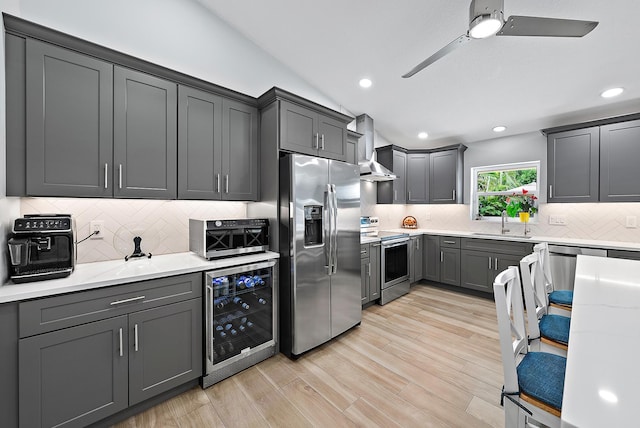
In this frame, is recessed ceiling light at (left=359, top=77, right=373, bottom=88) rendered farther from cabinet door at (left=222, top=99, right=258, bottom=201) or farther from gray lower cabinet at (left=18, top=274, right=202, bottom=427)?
gray lower cabinet at (left=18, top=274, right=202, bottom=427)

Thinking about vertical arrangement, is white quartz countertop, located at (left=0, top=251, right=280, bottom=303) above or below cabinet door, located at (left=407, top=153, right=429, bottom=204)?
below

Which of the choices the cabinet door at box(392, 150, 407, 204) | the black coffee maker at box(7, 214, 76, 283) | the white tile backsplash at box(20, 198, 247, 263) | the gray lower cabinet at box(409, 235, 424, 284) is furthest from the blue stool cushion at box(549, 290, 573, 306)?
the black coffee maker at box(7, 214, 76, 283)

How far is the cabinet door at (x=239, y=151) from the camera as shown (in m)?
2.47

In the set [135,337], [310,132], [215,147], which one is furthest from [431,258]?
[135,337]

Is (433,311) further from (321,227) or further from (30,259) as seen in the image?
(30,259)

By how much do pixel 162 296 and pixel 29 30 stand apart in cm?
181

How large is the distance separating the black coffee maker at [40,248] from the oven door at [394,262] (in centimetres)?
317

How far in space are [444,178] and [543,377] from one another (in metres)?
3.91

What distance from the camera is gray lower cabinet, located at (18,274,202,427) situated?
138 cm

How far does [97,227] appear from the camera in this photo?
207cm

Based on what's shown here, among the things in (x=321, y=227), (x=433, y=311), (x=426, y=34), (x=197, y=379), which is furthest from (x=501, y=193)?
(x=197, y=379)

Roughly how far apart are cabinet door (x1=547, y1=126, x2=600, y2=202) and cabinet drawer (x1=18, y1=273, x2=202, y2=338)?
4.52 meters

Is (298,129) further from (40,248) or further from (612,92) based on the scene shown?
(612,92)

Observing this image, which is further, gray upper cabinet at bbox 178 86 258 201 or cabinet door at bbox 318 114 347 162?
cabinet door at bbox 318 114 347 162
